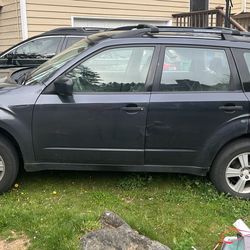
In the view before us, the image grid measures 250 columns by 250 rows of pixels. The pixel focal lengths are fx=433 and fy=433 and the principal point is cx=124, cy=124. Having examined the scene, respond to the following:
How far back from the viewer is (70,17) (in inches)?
440

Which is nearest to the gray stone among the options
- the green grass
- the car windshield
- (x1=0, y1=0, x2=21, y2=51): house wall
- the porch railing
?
the green grass

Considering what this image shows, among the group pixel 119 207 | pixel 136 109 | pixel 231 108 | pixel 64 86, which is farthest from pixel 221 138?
pixel 64 86

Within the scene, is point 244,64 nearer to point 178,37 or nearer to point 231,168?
point 178,37

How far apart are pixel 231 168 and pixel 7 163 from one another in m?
2.25

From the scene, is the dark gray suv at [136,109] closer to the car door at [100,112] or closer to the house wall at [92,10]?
the car door at [100,112]

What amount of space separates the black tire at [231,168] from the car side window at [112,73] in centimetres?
107

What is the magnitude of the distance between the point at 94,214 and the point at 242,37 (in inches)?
94.8

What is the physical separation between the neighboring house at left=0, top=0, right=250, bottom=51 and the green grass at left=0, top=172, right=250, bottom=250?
6490mm

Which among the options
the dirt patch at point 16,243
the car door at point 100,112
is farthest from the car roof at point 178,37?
the dirt patch at point 16,243

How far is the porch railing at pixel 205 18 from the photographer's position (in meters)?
11.6

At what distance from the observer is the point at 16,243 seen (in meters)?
3.48

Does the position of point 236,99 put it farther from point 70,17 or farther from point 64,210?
point 70,17

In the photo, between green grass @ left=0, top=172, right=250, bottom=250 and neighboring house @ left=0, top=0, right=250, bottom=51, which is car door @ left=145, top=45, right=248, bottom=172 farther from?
neighboring house @ left=0, top=0, right=250, bottom=51

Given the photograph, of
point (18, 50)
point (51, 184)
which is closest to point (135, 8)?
point (18, 50)
